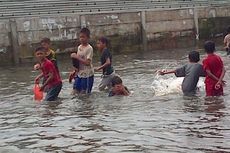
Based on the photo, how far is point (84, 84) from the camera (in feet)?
39.0

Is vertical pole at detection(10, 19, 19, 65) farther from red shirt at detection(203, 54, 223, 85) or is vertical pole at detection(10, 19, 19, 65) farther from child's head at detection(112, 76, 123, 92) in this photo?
red shirt at detection(203, 54, 223, 85)

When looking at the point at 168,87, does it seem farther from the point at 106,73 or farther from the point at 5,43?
the point at 5,43

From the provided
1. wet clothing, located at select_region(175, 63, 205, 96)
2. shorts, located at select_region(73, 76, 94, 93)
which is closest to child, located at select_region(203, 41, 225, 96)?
wet clothing, located at select_region(175, 63, 205, 96)

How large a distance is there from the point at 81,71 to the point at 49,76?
40.2 inches

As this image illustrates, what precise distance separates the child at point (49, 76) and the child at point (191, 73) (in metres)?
2.27

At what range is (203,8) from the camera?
30.4m

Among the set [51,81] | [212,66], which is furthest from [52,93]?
[212,66]

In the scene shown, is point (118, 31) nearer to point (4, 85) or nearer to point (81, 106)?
point (4, 85)

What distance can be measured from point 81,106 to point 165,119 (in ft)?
8.42

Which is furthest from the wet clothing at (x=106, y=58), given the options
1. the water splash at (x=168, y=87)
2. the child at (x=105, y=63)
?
the water splash at (x=168, y=87)

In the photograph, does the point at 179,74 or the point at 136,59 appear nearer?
the point at 179,74

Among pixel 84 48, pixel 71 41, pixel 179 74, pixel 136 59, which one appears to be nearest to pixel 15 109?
pixel 84 48

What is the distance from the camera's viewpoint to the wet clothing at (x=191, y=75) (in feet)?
34.2

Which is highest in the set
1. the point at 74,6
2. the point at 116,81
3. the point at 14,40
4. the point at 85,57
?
the point at 74,6
